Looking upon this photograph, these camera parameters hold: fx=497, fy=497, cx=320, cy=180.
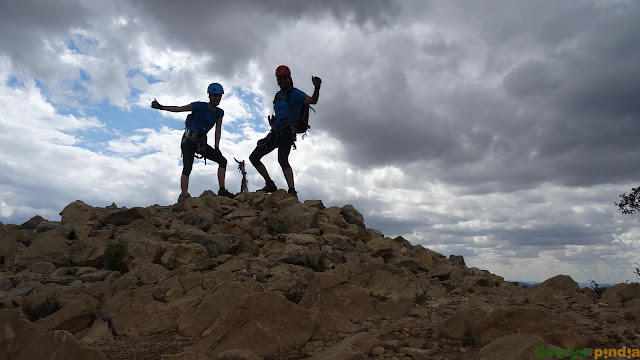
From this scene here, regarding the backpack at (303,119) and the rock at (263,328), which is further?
the backpack at (303,119)

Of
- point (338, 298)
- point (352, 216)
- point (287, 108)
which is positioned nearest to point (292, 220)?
point (352, 216)

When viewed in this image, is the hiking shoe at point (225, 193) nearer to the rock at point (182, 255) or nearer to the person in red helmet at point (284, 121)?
the person in red helmet at point (284, 121)

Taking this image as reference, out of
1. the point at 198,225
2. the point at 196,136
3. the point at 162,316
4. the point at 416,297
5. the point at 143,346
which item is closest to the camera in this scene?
the point at 143,346

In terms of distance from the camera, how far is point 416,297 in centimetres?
718

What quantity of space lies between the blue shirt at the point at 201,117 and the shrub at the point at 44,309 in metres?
7.08

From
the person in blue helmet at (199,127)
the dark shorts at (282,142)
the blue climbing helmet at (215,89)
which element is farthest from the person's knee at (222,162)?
the blue climbing helmet at (215,89)

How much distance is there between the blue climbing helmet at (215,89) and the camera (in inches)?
527

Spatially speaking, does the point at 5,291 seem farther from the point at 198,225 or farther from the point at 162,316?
the point at 198,225

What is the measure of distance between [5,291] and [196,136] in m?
6.34

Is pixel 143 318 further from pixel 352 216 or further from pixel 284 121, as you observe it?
pixel 352 216

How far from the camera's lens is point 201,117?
44.2 feet

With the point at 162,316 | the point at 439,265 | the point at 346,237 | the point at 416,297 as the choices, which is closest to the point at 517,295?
the point at 416,297

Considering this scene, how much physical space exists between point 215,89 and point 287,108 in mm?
2182

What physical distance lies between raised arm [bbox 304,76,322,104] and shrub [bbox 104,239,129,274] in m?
5.49
